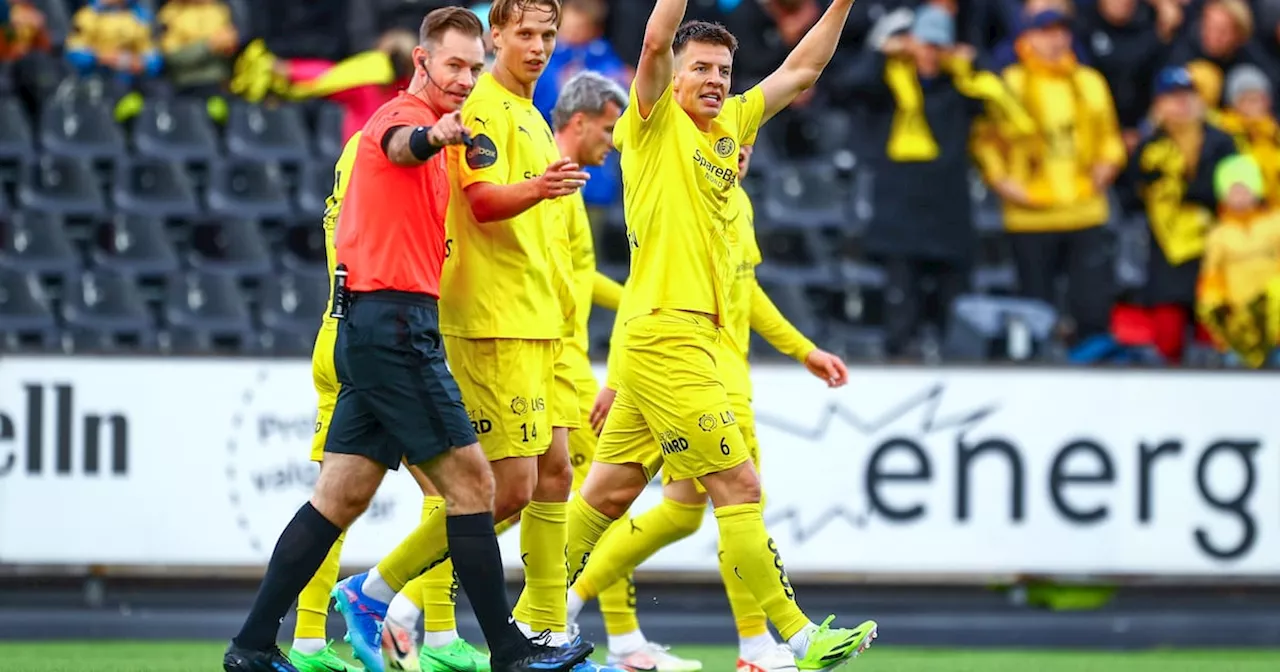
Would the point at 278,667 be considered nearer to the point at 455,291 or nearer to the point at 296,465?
the point at 455,291

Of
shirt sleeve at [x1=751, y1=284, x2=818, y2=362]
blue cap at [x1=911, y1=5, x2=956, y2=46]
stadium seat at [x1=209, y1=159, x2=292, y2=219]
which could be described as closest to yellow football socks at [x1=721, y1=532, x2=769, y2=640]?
shirt sleeve at [x1=751, y1=284, x2=818, y2=362]

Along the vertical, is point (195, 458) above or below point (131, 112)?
below

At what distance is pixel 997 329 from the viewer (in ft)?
41.2

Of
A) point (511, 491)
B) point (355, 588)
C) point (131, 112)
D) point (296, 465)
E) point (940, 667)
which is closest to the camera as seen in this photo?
point (511, 491)

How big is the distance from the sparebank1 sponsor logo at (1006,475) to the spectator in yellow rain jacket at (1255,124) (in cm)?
267

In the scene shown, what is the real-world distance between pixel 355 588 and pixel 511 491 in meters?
0.97

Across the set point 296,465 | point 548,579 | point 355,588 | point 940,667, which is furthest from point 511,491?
point 296,465

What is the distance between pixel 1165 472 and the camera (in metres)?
11.5

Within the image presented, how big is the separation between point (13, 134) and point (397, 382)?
26.9ft

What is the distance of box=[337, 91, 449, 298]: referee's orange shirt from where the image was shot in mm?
6434

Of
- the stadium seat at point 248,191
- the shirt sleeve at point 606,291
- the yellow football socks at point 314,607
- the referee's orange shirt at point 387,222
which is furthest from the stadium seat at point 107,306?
the referee's orange shirt at point 387,222

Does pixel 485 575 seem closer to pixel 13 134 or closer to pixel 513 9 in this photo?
pixel 513 9

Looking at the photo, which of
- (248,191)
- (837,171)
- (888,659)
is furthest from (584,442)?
(837,171)

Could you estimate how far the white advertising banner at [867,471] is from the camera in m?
11.2
